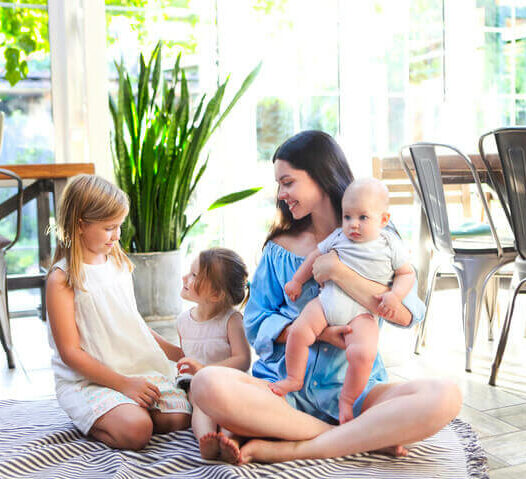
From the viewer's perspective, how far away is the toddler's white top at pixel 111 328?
174 cm

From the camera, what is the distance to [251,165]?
4.21 meters

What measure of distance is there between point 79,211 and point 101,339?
0.34 m

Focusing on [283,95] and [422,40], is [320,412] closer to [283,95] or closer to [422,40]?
[283,95]

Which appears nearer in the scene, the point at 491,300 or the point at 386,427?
the point at 386,427

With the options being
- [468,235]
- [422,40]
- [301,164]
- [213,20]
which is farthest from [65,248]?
[422,40]

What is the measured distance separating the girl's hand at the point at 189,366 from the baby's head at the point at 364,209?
576 millimetres

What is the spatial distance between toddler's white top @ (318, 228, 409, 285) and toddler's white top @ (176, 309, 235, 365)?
490 mm

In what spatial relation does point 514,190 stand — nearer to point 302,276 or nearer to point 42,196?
point 302,276

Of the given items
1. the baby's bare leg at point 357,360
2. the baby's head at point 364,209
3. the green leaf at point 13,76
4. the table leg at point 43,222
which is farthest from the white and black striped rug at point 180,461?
the green leaf at point 13,76

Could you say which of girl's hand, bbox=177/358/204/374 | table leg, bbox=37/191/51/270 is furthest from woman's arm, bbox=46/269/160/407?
table leg, bbox=37/191/51/270

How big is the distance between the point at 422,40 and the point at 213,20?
1464 mm

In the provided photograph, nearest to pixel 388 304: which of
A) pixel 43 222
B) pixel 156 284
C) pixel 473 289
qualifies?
pixel 473 289

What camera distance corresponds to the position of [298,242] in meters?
1.73

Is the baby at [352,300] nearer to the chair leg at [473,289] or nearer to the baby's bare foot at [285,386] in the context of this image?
the baby's bare foot at [285,386]
